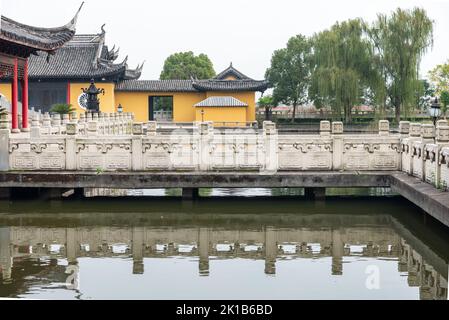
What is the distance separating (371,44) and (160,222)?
32.2 meters

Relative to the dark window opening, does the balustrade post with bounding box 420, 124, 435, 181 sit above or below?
below

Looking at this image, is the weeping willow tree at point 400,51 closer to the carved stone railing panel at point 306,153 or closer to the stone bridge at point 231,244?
the carved stone railing panel at point 306,153

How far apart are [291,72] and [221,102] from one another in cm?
1017

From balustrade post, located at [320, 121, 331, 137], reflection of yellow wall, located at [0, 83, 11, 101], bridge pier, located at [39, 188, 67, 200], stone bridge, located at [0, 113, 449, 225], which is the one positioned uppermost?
reflection of yellow wall, located at [0, 83, 11, 101]

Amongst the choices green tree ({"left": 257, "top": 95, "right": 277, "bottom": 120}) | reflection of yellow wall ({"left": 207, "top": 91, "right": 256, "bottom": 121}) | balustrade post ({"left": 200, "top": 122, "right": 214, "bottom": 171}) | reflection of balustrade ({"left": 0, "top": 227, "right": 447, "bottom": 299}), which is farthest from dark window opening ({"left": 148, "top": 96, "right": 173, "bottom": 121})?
reflection of balustrade ({"left": 0, "top": 227, "right": 447, "bottom": 299})

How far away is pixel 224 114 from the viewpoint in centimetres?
Answer: 4850

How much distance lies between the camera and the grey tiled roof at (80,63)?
4475cm

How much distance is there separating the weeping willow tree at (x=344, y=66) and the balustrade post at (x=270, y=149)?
2831cm

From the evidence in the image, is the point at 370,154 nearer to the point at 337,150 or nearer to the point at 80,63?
the point at 337,150

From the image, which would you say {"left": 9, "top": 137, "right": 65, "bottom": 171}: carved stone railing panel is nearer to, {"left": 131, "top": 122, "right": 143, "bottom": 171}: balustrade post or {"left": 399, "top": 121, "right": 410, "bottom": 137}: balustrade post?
{"left": 131, "top": 122, "right": 143, "bottom": 171}: balustrade post

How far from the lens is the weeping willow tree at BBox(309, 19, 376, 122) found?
4269cm
